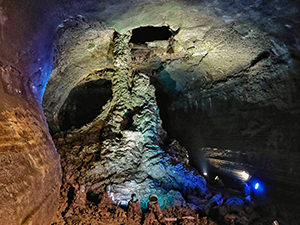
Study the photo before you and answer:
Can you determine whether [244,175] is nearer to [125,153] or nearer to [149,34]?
[125,153]

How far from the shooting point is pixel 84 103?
7.30 meters

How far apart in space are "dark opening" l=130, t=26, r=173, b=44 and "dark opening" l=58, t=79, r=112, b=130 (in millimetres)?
2077

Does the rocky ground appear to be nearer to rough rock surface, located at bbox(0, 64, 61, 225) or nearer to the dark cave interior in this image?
the dark cave interior

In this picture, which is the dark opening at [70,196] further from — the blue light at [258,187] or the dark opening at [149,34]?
the blue light at [258,187]

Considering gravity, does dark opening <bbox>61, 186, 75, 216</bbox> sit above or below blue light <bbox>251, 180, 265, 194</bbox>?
above

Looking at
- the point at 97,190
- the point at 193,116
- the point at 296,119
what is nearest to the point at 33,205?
the point at 97,190

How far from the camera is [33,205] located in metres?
1.88

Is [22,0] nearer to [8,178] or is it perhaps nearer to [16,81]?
[16,81]

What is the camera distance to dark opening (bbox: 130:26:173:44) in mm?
5030

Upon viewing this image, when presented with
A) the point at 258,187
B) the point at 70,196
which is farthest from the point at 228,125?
the point at 70,196

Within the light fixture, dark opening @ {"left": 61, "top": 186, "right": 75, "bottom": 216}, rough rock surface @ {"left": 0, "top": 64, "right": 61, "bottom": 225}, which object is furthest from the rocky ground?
rough rock surface @ {"left": 0, "top": 64, "right": 61, "bottom": 225}

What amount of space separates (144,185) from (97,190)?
3.09 feet

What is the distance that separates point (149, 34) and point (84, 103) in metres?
3.60

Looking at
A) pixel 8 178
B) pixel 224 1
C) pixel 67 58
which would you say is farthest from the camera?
pixel 67 58
